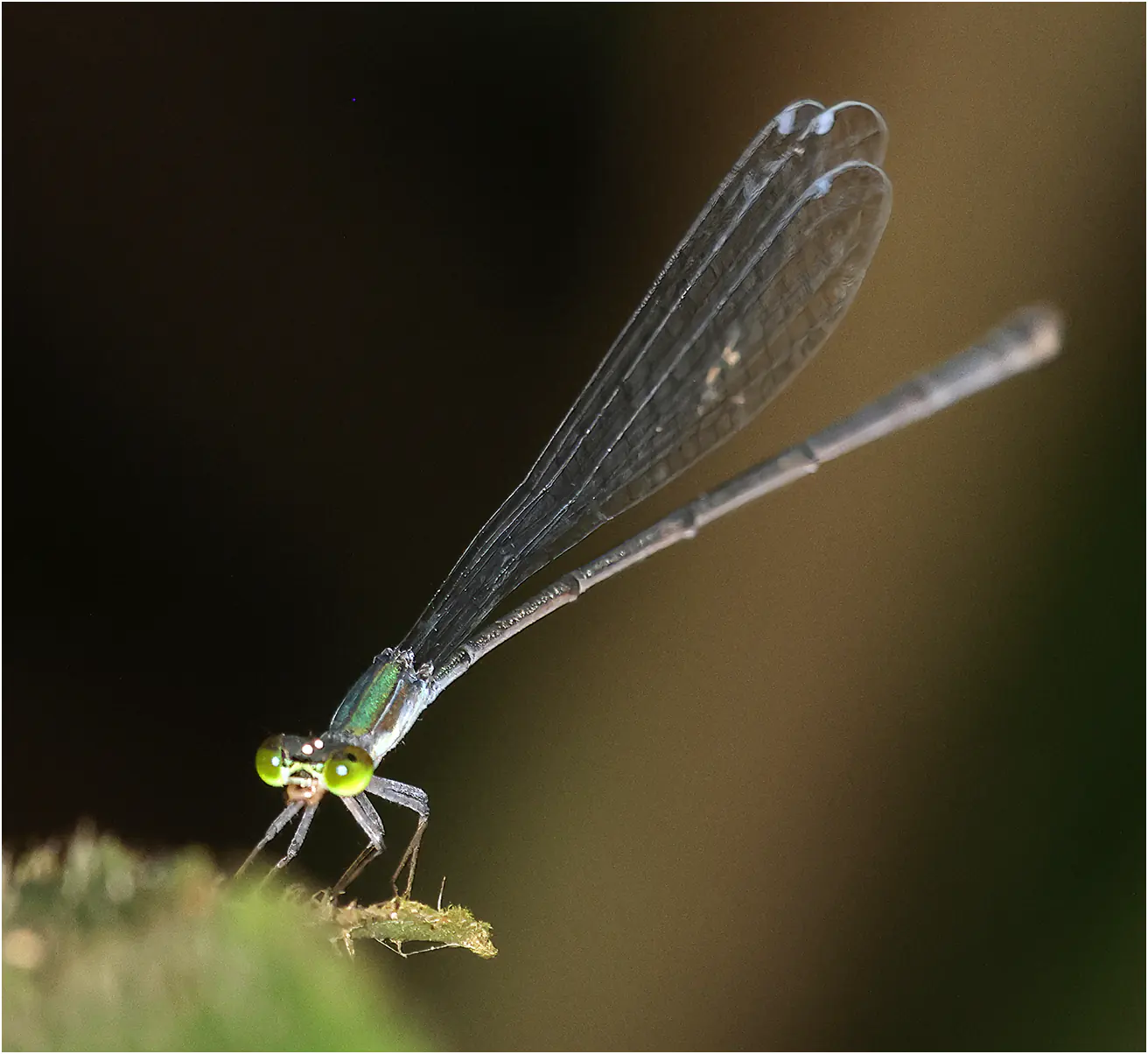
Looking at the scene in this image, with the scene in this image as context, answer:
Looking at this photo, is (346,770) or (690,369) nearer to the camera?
(346,770)

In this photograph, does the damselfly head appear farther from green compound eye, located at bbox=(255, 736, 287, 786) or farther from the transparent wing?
the transparent wing

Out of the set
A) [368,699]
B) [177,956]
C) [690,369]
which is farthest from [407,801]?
[690,369]

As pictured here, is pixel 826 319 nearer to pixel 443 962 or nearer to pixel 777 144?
pixel 777 144

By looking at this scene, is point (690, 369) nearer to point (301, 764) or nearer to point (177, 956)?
point (301, 764)

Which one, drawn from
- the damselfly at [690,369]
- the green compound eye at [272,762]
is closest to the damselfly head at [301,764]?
the green compound eye at [272,762]

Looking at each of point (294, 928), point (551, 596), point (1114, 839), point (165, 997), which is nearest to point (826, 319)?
point (551, 596)

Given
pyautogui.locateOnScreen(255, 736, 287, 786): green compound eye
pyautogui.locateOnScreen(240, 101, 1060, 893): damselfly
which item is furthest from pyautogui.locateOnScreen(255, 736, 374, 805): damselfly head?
pyautogui.locateOnScreen(240, 101, 1060, 893): damselfly
